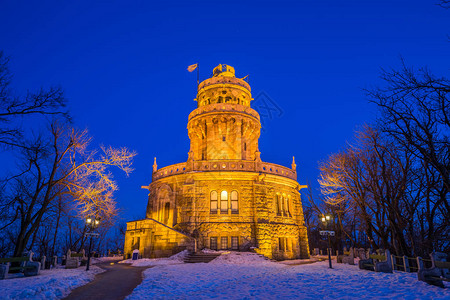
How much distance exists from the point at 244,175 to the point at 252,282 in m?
14.9

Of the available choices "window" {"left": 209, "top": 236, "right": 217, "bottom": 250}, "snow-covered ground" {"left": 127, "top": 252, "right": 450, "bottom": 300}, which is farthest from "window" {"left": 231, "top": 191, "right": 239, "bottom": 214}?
"snow-covered ground" {"left": 127, "top": 252, "right": 450, "bottom": 300}

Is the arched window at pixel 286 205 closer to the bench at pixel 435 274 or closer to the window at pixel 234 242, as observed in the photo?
the window at pixel 234 242

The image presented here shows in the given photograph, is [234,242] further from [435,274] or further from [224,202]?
[435,274]

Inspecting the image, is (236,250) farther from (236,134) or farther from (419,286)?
(419,286)

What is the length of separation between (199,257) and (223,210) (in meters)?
5.58

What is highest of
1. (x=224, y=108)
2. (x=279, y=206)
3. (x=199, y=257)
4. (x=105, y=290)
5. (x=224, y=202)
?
(x=224, y=108)

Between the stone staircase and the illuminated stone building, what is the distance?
3.16 ft

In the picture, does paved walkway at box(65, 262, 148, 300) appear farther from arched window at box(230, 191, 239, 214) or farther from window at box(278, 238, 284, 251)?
window at box(278, 238, 284, 251)

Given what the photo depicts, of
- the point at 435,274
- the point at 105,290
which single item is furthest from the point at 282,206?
the point at 105,290

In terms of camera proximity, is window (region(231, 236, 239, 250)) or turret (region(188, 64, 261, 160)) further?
turret (region(188, 64, 261, 160))

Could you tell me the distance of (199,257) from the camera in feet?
69.7

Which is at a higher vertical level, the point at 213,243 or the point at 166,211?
the point at 166,211

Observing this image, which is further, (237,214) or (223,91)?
(223,91)

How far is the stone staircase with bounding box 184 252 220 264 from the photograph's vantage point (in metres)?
20.7
